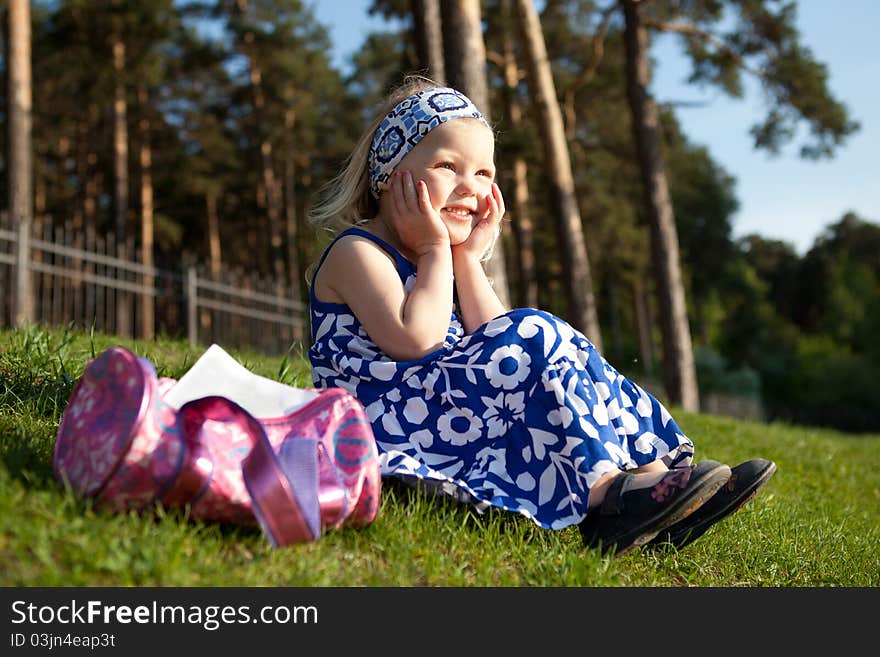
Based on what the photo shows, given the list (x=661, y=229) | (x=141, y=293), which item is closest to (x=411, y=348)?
(x=661, y=229)

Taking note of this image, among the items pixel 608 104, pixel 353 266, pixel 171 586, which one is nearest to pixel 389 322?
pixel 353 266

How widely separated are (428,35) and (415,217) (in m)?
5.07

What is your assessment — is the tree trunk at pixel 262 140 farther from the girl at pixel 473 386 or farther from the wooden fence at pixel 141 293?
the girl at pixel 473 386

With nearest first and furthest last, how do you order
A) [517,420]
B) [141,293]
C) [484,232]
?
[517,420]
[484,232]
[141,293]

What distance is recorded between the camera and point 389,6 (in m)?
15.7

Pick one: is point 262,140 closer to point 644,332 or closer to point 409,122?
point 644,332

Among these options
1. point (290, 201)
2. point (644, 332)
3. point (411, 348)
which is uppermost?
point (290, 201)

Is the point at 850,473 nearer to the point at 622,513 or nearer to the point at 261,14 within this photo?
the point at 622,513

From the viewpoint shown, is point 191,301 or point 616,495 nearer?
point 616,495

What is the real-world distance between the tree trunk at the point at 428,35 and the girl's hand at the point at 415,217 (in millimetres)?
4725

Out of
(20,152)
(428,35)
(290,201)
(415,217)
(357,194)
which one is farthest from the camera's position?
(290,201)

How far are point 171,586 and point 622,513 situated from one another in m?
1.20

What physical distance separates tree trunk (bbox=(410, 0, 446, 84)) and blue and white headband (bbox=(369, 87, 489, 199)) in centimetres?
449

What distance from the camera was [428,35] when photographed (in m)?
7.23
